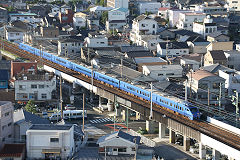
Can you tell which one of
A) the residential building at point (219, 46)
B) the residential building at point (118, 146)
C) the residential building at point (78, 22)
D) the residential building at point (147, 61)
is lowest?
the residential building at point (118, 146)

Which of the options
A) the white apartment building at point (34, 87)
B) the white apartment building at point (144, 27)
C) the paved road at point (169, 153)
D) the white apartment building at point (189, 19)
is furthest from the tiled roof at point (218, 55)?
the white apartment building at point (189, 19)

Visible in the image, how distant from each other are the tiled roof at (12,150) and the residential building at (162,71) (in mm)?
17318

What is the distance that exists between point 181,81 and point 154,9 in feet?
133

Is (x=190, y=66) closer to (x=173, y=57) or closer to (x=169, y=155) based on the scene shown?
(x=173, y=57)

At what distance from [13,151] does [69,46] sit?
94.8 ft

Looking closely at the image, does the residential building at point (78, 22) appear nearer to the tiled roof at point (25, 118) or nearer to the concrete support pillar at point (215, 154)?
the tiled roof at point (25, 118)

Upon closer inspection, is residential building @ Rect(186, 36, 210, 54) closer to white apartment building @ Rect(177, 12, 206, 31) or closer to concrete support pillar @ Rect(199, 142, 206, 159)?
white apartment building @ Rect(177, 12, 206, 31)

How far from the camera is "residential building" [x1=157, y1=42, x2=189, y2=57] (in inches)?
1848

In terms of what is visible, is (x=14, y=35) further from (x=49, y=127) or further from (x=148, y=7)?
(x=49, y=127)

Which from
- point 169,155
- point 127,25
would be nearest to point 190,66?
point 169,155

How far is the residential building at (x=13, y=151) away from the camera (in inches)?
813

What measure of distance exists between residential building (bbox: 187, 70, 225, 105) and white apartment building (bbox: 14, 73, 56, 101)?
8.90m

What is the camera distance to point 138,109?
3073 cm

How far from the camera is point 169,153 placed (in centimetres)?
2611
